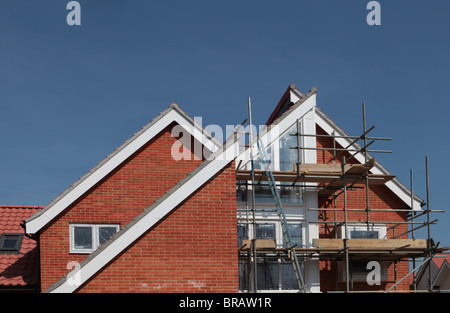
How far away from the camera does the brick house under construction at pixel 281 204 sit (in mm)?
16297

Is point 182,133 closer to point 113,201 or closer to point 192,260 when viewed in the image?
point 113,201

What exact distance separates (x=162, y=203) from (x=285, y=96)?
8884 millimetres

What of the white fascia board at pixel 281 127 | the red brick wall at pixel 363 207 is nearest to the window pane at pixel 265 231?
the red brick wall at pixel 363 207

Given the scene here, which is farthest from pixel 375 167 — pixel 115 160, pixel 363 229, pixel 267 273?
pixel 115 160

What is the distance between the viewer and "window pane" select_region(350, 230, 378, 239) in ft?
59.9

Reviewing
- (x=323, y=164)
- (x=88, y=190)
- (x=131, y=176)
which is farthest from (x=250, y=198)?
(x=88, y=190)

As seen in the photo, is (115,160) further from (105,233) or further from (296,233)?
(296,233)

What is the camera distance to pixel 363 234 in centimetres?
1834

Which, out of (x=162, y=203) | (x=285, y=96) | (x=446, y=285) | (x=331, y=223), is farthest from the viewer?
(x=446, y=285)

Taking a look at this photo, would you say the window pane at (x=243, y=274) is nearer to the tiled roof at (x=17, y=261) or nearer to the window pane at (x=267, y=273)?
the window pane at (x=267, y=273)

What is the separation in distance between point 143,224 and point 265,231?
6.21m

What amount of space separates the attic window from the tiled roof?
0.43 ft

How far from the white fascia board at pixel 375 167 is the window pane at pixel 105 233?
7.01 m

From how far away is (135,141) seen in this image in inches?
668
